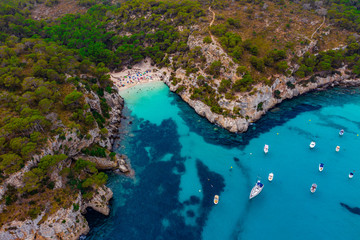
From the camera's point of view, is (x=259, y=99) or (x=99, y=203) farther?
(x=259, y=99)

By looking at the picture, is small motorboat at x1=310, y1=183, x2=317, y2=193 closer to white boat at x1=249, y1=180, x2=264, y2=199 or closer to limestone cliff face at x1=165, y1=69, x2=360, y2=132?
white boat at x1=249, y1=180, x2=264, y2=199

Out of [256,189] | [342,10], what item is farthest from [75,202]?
[342,10]

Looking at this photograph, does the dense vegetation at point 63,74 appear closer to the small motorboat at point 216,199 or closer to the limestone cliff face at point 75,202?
the limestone cliff face at point 75,202

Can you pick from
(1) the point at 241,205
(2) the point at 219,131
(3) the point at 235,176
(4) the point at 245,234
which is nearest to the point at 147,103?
(2) the point at 219,131

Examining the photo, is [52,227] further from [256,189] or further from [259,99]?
[259,99]

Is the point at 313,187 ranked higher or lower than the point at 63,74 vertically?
lower

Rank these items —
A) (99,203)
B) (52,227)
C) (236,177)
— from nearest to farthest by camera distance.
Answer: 1. (52,227)
2. (99,203)
3. (236,177)

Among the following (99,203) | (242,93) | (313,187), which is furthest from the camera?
(242,93)
